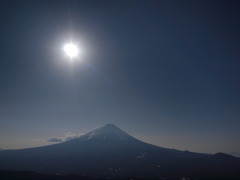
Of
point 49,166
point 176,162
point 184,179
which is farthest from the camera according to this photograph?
point 176,162

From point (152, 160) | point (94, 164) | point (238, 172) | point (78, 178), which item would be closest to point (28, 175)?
point (78, 178)

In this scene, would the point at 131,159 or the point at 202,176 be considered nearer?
the point at 202,176

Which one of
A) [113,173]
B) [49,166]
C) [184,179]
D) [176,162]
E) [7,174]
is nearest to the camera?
[7,174]

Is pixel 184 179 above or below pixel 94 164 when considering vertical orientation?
below

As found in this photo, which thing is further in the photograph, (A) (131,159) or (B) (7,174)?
(A) (131,159)

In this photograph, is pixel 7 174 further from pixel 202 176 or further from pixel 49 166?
pixel 202 176

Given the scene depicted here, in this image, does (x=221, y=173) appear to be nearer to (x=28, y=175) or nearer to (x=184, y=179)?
(x=184, y=179)

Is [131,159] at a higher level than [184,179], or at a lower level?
higher

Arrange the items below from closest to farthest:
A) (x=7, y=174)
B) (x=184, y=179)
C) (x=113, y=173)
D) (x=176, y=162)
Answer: (x=7, y=174)
(x=184, y=179)
(x=113, y=173)
(x=176, y=162)

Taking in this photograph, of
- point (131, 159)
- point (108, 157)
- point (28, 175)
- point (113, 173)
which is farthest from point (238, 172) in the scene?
point (28, 175)
